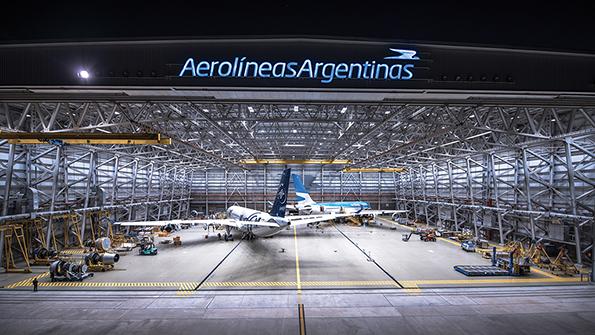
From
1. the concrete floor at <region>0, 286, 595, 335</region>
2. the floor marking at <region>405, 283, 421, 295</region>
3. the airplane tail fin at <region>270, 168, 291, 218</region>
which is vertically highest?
the airplane tail fin at <region>270, 168, 291, 218</region>

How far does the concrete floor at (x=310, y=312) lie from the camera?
34.8ft

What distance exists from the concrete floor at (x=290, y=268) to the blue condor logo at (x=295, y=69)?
39.4ft

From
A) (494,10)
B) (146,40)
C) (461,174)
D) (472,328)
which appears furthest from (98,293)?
(461,174)

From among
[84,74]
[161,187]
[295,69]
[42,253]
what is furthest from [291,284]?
[161,187]

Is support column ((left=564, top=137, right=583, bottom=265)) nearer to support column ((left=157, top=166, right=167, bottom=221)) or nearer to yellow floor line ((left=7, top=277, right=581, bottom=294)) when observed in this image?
yellow floor line ((left=7, top=277, right=581, bottom=294))

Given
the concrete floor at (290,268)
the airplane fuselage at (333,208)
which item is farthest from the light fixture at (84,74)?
the airplane fuselage at (333,208)

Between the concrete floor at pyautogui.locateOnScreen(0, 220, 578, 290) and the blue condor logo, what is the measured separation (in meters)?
12.0

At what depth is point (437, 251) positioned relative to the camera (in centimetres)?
2667

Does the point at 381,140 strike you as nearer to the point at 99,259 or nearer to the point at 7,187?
the point at 99,259

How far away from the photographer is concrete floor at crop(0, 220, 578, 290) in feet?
55.1

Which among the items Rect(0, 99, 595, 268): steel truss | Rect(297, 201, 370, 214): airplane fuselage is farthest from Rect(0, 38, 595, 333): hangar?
Rect(297, 201, 370, 214): airplane fuselage

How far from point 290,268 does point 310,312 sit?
27.3ft

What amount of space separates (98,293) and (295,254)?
1452cm

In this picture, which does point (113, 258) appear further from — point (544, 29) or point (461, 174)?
point (461, 174)
